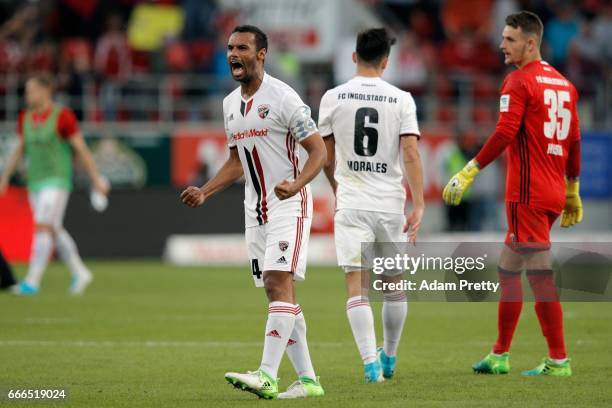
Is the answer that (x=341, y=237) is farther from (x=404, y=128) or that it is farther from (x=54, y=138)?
(x=54, y=138)

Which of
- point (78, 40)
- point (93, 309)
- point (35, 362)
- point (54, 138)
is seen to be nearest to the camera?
point (35, 362)

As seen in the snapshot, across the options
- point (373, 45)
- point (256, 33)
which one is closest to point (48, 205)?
point (373, 45)

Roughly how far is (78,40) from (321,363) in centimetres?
1683

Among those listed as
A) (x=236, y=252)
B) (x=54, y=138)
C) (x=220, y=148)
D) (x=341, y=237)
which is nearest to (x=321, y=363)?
(x=341, y=237)

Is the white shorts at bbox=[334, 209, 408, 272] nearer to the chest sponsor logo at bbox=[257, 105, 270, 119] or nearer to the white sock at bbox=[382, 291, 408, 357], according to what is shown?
the white sock at bbox=[382, 291, 408, 357]

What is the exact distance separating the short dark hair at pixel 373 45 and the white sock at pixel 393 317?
1.69 metres

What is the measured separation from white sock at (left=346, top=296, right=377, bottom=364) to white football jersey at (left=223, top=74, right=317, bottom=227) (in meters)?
1.03

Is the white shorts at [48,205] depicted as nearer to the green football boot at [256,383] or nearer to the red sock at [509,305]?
the red sock at [509,305]

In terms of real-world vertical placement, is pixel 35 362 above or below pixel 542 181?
below

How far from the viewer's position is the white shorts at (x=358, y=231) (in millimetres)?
8773

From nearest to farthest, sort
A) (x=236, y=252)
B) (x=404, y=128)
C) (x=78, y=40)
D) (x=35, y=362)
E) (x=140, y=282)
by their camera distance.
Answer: (x=404, y=128) < (x=35, y=362) < (x=140, y=282) < (x=236, y=252) < (x=78, y=40)

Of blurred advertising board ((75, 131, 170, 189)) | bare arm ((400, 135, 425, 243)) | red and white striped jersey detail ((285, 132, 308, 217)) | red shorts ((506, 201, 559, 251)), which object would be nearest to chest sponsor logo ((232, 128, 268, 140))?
red and white striped jersey detail ((285, 132, 308, 217))

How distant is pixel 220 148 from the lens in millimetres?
24172

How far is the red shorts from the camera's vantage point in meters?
8.97
